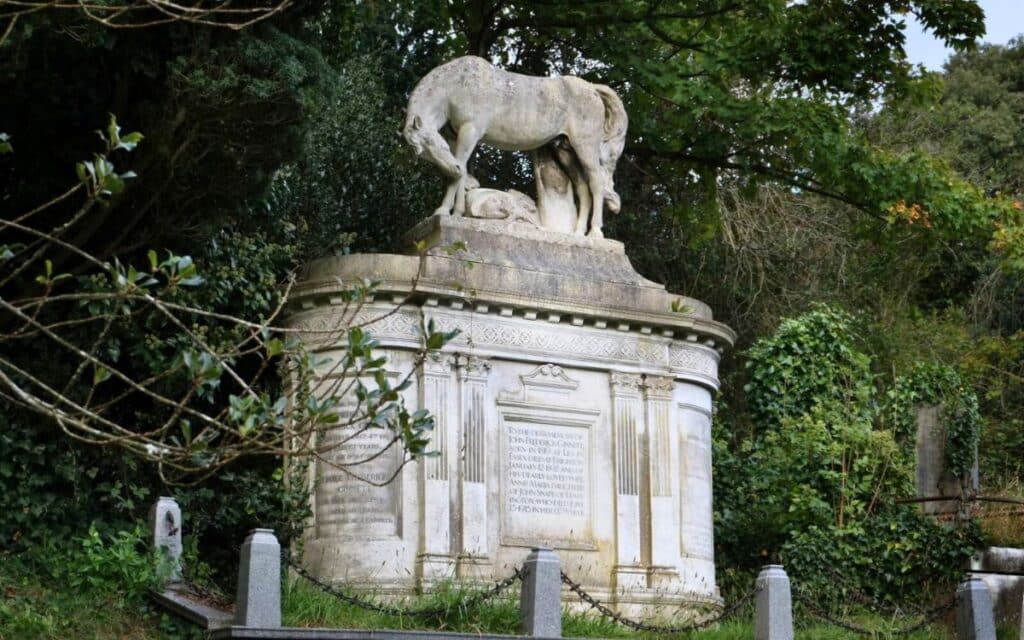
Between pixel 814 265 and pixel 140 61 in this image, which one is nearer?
pixel 140 61

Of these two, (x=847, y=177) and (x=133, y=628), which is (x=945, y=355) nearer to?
(x=847, y=177)

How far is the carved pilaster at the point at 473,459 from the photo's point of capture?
14.5m

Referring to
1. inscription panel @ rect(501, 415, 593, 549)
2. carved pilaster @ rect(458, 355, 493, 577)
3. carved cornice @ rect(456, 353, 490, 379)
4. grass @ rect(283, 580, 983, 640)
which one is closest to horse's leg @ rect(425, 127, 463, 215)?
carved cornice @ rect(456, 353, 490, 379)

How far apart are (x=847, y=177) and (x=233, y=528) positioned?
9.26m

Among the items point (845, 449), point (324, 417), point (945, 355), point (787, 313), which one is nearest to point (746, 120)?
point (845, 449)

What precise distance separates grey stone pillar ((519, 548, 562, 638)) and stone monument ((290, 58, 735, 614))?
1.83 meters

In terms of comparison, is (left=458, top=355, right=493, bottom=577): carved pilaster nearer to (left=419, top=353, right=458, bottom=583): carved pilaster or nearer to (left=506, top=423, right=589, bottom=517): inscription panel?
→ (left=419, top=353, right=458, bottom=583): carved pilaster

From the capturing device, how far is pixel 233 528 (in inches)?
600

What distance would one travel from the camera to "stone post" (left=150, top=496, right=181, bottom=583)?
43.4 feet

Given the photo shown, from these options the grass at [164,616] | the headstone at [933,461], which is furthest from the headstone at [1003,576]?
the grass at [164,616]

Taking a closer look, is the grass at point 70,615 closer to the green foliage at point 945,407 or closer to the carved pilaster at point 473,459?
the carved pilaster at point 473,459

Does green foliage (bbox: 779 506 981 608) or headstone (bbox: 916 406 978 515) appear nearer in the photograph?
green foliage (bbox: 779 506 981 608)

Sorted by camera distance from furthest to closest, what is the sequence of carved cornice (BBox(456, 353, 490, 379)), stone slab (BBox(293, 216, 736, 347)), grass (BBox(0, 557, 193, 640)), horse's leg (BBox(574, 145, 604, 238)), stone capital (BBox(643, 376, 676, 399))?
horse's leg (BBox(574, 145, 604, 238)) < stone capital (BBox(643, 376, 676, 399)) < carved cornice (BBox(456, 353, 490, 379)) < stone slab (BBox(293, 216, 736, 347)) < grass (BBox(0, 557, 193, 640))

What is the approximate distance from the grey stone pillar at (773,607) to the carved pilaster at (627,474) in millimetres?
2130
